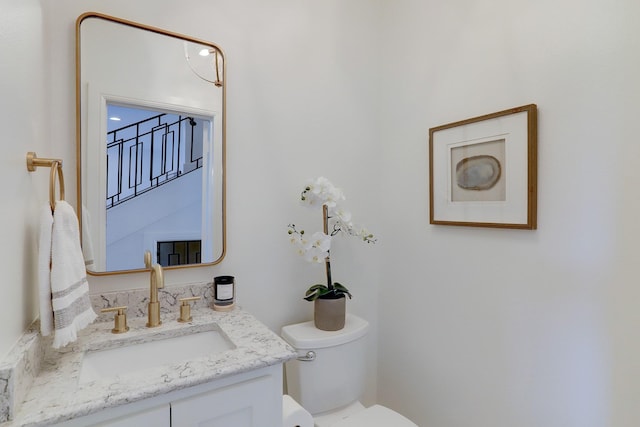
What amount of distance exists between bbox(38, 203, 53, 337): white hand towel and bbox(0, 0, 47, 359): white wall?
1.7 inches

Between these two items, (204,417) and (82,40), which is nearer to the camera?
(204,417)

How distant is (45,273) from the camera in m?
0.84

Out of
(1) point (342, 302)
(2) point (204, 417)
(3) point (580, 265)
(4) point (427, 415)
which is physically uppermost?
(3) point (580, 265)

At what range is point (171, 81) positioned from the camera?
1311mm

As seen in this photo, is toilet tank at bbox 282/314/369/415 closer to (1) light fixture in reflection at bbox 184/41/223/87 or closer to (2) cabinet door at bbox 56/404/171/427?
(2) cabinet door at bbox 56/404/171/427

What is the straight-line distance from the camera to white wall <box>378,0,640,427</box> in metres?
1.02

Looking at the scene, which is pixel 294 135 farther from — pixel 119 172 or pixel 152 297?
pixel 152 297

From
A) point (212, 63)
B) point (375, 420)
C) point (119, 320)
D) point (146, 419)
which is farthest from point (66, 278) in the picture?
point (375, 420)

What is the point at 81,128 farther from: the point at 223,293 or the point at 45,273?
the point at 223,293

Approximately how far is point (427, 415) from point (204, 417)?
1.21 metres

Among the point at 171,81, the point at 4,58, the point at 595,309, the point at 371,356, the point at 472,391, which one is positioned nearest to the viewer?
the point at 4,58

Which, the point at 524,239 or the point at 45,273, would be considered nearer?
the point at 45,273

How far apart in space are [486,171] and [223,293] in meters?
1.19

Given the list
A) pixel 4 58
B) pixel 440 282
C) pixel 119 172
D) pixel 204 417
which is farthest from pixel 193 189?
pixel 440 282
